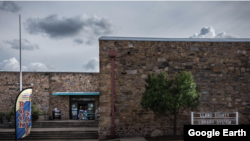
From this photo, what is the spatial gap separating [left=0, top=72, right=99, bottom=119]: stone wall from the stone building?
857 cm

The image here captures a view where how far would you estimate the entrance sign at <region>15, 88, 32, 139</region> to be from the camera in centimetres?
1108

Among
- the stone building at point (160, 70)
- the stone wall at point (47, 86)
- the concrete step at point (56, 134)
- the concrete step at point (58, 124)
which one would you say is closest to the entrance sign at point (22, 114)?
the concrete step at point (56, 134)

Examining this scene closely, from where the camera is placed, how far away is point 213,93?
488 inches

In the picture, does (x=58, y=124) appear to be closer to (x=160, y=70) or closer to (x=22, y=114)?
(x=22, y=114)

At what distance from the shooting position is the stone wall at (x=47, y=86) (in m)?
19.6

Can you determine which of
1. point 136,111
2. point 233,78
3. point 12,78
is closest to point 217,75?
point 233,78

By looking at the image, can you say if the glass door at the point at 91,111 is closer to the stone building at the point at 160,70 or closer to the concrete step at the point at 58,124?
the concrete step at the point at 58,124

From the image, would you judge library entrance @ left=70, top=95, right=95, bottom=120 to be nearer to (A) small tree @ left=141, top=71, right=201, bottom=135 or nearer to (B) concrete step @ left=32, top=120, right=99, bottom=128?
(B) concrete step @ left=32, top=120, right=99, bottom=128

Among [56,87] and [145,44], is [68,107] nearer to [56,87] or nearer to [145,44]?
[56,87]

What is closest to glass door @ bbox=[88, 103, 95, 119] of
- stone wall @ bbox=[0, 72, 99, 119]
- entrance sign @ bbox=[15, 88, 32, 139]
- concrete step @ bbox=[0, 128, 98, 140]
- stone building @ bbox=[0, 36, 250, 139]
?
stone wall @ bbox=[0, 72, 99, 119]

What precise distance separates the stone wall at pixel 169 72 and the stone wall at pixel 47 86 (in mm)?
8589

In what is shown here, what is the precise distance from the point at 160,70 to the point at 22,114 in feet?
23.9

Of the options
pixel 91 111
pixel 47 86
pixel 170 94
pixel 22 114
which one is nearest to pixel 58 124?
pixel 91 111

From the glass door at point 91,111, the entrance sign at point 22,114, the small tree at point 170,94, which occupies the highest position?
the small tree at point 170,94
